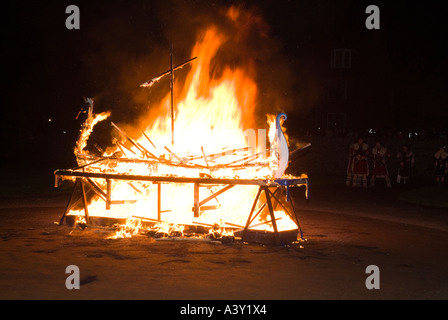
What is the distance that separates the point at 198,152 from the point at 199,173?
1.30 metres

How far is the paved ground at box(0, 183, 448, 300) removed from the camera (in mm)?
6906

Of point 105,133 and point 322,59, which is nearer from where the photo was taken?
point 105,133

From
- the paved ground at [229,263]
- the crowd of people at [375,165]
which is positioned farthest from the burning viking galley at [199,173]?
the crowd of people at [375,165]

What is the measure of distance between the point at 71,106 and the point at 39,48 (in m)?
3.01

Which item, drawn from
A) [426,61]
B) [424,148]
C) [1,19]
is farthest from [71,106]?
[426,61]

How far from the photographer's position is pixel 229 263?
335 inches

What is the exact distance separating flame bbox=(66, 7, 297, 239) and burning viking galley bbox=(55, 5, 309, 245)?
2 centimetres

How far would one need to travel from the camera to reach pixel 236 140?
11.7 meters

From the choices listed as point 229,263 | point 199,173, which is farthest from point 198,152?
point 229,263

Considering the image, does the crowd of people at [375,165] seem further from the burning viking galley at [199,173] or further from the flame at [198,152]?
the flame at [198,152]

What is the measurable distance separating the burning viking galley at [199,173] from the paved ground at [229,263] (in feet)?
1.43

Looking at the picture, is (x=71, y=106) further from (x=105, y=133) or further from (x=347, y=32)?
Result: (x=347, y=32)

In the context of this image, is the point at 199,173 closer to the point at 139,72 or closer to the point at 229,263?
the point at 229,263

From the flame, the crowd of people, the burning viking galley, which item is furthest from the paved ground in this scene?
the crowd of people
